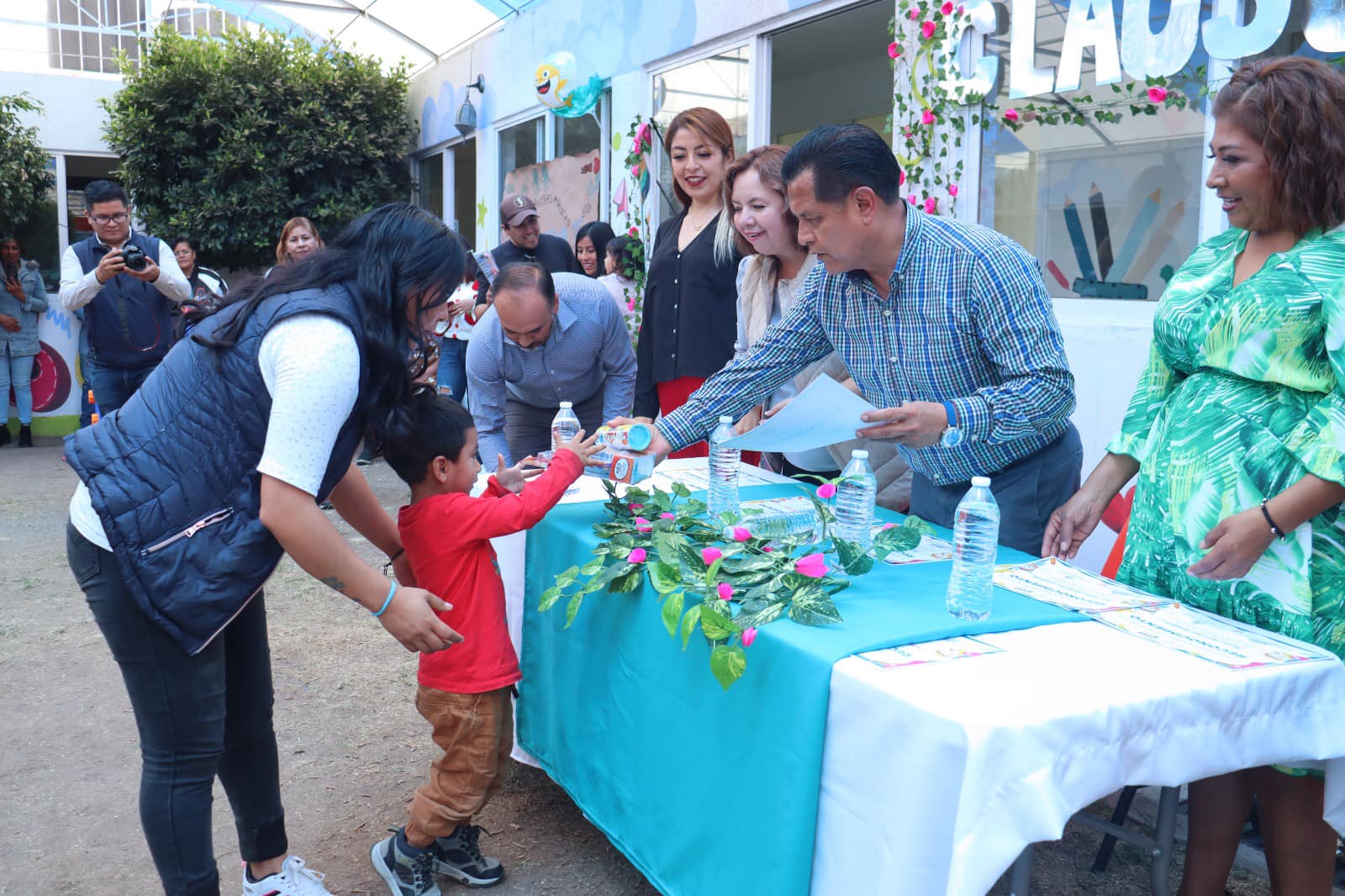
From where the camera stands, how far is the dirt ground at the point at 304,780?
2412 millimetres

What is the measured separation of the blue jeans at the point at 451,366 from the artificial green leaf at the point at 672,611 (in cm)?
541

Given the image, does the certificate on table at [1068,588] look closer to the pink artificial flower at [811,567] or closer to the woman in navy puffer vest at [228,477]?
the pink artificial flower at [811,567]

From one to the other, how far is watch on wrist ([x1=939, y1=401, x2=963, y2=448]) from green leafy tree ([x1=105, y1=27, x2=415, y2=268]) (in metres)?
9.46

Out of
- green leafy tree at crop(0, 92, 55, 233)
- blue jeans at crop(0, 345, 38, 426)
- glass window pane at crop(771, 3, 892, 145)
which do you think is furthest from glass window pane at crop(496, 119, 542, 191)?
blue jeans at crop(0, 345, 38, 426)

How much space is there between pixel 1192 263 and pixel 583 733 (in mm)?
1568

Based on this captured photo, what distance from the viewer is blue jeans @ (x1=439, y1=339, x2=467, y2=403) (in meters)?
7.05

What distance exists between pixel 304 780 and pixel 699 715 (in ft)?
5.35

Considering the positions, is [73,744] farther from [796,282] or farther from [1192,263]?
[1192,263]

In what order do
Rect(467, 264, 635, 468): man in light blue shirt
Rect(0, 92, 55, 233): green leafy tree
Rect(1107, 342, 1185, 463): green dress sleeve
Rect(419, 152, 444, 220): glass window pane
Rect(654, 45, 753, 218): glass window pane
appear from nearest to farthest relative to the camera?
1. Rect(1107, 342, 1185, 463): green dress sleeve
2. Rect(467, 264, 635, 468): man in light blue shirt
3. Rect(654, 45, 753, 218): glass window pane
4. Rect(0, 92, 55, 233): green leafy tree
5. Rect(419, 152, 444, 220): glass window pane

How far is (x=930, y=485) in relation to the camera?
8.16ft

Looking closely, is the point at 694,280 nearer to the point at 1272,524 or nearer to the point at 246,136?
the point at 1272,524

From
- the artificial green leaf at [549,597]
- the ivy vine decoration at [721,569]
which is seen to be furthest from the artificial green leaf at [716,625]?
the artificial green leaf at [549,597]

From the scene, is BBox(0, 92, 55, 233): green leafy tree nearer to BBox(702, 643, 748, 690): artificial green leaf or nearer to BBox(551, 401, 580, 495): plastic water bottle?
BBox(551, 401, 580, 495): plastic water bottle

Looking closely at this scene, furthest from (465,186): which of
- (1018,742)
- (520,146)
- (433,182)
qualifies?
(1018,742)
